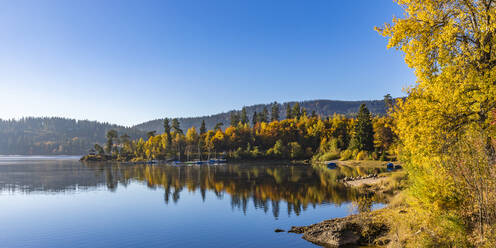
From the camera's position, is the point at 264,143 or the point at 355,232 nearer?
the point at 355,232

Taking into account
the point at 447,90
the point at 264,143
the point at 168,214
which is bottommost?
the point at 168,214

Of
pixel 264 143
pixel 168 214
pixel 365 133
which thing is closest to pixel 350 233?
pixel 168 214

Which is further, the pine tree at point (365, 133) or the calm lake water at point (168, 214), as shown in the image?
the pine tree at point (365, 133)

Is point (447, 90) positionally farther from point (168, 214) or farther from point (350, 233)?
point (168, 214)

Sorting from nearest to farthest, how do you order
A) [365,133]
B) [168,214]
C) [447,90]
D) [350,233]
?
1. [447,90]
2. [350,233]
3. [168,214]
4. [365,133]

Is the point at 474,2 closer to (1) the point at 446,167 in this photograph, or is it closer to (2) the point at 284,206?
(1) the point at 446,167

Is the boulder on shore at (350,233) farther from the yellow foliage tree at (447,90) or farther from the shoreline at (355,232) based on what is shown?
the yellow foliage tree at (447,90)

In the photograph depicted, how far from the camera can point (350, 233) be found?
941 inches

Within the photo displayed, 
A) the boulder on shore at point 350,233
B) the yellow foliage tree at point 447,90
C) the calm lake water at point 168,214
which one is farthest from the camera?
the calm lake water at point 168,214

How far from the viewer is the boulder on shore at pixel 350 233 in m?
23.1

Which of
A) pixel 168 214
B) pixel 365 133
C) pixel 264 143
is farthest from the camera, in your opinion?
pixel 264 143

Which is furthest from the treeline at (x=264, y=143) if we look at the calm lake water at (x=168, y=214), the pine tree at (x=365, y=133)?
the calm lake water at (x=168, y=214)

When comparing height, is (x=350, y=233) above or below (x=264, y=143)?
below

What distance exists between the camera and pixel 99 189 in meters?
59.8
